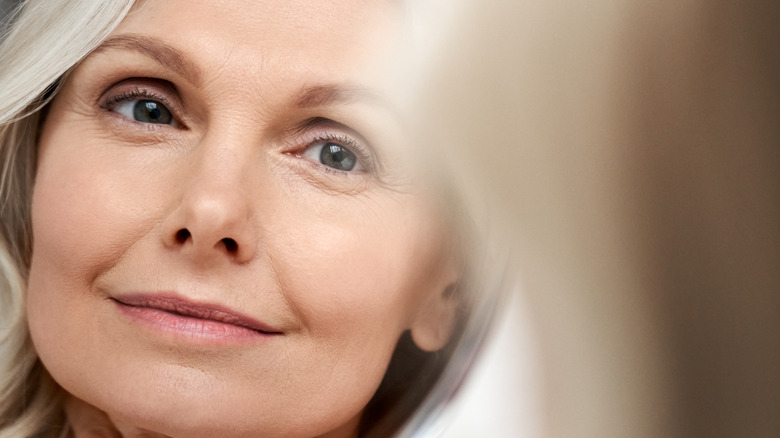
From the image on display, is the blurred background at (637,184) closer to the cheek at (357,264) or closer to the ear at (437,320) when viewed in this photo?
the cheek at (357,264)

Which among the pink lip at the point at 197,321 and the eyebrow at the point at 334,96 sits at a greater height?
the eyebrow at the point at 334,96

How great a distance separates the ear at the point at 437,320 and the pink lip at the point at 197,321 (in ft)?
0.82

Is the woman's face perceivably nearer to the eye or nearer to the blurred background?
the eye

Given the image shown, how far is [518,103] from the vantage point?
13.6 inches

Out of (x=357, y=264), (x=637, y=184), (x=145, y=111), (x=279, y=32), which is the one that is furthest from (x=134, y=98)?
(x=637, y=184)

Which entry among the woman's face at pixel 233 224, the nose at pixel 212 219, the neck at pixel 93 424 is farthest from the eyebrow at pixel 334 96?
the neck at pixel 93 424

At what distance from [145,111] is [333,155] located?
25 centimetres

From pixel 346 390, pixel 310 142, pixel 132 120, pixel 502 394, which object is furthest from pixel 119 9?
pixel 502 394

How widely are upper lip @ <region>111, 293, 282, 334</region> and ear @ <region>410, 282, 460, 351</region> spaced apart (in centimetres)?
24

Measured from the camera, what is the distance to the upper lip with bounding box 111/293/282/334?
94 centimetres

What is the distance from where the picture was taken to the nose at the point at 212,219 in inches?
35.1

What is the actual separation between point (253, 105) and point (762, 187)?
67 centimetres

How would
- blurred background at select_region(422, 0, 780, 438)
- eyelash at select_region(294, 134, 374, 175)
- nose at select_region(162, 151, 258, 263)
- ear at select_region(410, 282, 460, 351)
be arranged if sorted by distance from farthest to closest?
1. ear at select_region(410, 282, 460, 351)
2. eyelash at select_region(294, 134, 374, 175)
3. nose at select_region(162, 151, 258, 263)
4. blurred background at select_region(422, 0, 780, 438)

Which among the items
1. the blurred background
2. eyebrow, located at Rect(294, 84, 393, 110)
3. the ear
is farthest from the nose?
the blurred background
